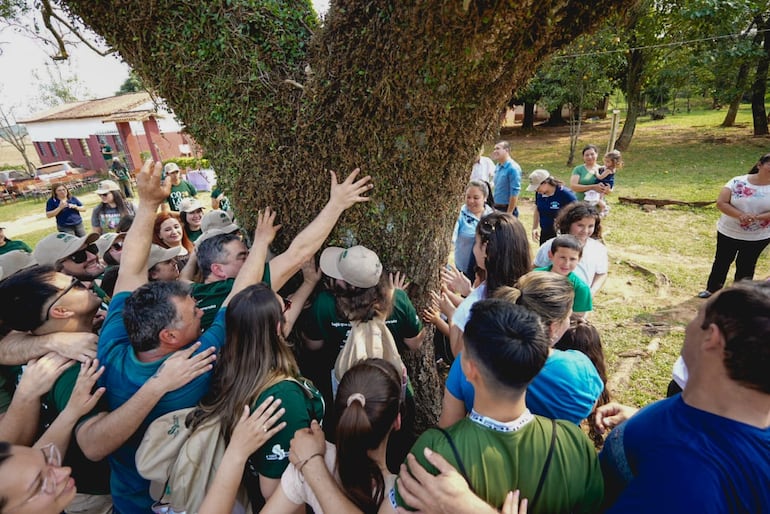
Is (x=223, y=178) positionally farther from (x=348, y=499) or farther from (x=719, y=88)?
(x=719, y=88)

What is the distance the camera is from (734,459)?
119 centimetres

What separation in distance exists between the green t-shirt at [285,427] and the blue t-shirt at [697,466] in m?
1.31

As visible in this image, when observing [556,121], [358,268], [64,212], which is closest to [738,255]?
[358,268]

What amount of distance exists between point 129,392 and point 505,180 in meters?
6.39

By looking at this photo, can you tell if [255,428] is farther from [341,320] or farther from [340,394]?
[341,320]

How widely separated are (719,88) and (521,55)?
26237 mm

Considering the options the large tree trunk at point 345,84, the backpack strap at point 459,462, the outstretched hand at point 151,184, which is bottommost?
the backpack strap at point 459,462

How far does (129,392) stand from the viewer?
1845 mm

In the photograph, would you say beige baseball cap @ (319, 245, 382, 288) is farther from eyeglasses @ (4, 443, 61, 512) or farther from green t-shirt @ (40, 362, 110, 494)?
eyeglasses @ (4, 443, 61, 512)

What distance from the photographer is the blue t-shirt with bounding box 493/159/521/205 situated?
668cm

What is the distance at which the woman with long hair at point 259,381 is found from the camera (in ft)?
5.87

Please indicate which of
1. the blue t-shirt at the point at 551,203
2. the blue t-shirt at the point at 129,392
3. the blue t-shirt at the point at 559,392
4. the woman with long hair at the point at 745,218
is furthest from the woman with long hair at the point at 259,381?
the woman with long hair at the point at 745,218

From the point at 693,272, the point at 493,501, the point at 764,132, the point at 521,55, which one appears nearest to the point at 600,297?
the point at 693,272

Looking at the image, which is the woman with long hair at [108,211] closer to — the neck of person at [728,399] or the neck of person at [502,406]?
the neck of person at [502,406]
